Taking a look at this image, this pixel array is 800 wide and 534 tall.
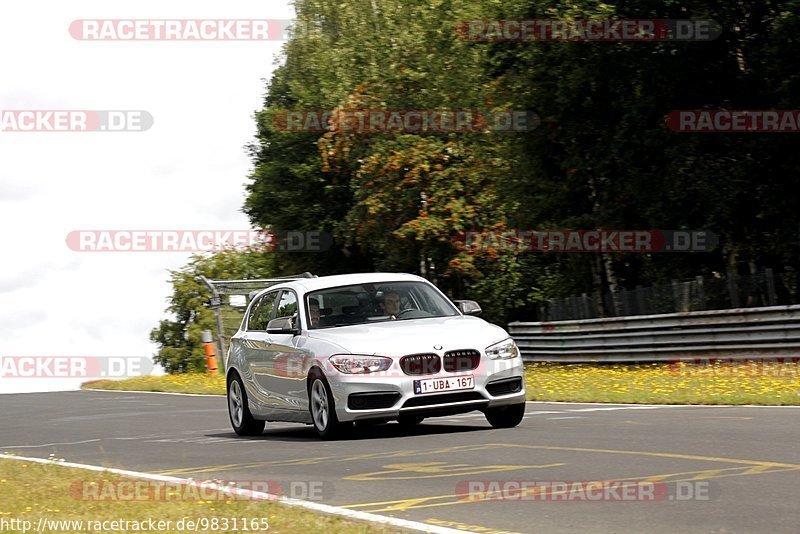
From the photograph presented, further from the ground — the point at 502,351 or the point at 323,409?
the point at 502,351

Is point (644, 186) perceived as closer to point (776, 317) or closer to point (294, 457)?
point (776, 317)

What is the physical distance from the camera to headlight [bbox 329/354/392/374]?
12852mm

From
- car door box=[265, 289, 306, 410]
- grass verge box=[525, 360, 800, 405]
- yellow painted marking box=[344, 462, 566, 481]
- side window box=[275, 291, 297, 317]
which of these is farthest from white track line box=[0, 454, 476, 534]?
grass verge box=[525, 360, 800, 405]

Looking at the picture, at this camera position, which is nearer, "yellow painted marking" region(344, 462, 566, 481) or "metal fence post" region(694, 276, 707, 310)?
"yellow painted marking" region(344, 462, 566, 481)

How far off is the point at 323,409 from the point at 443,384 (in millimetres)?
1295

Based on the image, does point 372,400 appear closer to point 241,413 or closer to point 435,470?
point 435,470

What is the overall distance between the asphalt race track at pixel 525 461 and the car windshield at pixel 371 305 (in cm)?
121

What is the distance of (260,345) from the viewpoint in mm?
15094

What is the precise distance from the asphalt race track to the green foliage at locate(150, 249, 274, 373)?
116 feet

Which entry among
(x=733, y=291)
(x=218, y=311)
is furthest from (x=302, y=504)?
(x=218, y=311)

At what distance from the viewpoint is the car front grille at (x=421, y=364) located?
12.9 metres

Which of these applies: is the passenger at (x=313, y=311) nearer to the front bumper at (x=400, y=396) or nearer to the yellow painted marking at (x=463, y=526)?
the front bumper at (x=400, y=396)

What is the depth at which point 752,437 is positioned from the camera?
1162cm

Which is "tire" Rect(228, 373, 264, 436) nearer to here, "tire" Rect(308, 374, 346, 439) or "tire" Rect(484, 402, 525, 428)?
"tire" Rect(308, 374, 346, 439)
